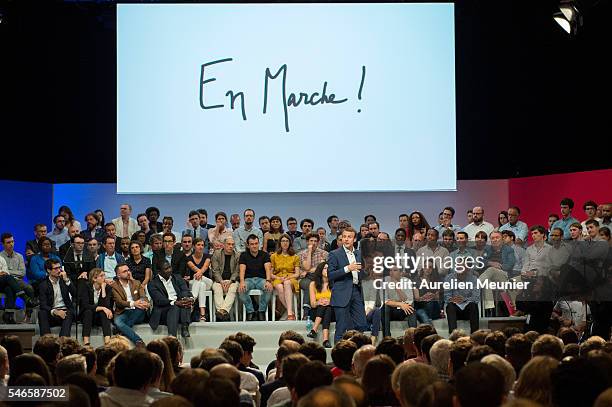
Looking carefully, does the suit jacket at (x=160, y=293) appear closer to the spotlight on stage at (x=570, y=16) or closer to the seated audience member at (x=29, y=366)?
the spotlight on stage at (x=570, y=16)

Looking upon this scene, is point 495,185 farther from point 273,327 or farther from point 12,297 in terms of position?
Result: point 12,297

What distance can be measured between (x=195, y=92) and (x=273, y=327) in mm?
4085

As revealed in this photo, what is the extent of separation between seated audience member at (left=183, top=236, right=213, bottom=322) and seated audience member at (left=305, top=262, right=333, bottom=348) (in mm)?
1260

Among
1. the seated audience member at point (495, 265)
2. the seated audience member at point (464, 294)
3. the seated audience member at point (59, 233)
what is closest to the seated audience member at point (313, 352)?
the seated audience member at point (464, 294)

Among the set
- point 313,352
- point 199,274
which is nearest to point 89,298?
point 199,274

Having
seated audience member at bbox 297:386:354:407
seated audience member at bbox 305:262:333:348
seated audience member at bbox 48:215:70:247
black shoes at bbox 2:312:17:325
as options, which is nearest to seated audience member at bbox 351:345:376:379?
seated audience member at bbox 297:386:354:407

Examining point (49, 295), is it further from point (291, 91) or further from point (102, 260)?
point (291, 91)

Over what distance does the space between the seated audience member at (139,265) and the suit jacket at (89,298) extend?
0.41 metres

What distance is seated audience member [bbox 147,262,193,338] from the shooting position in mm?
11125

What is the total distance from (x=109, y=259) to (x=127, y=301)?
74 cm

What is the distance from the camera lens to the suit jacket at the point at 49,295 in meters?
11.1

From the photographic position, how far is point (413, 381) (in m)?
4.12

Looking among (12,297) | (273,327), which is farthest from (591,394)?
(12,297)

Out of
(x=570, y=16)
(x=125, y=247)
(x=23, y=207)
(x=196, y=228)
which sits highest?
(x=570, y=16)
